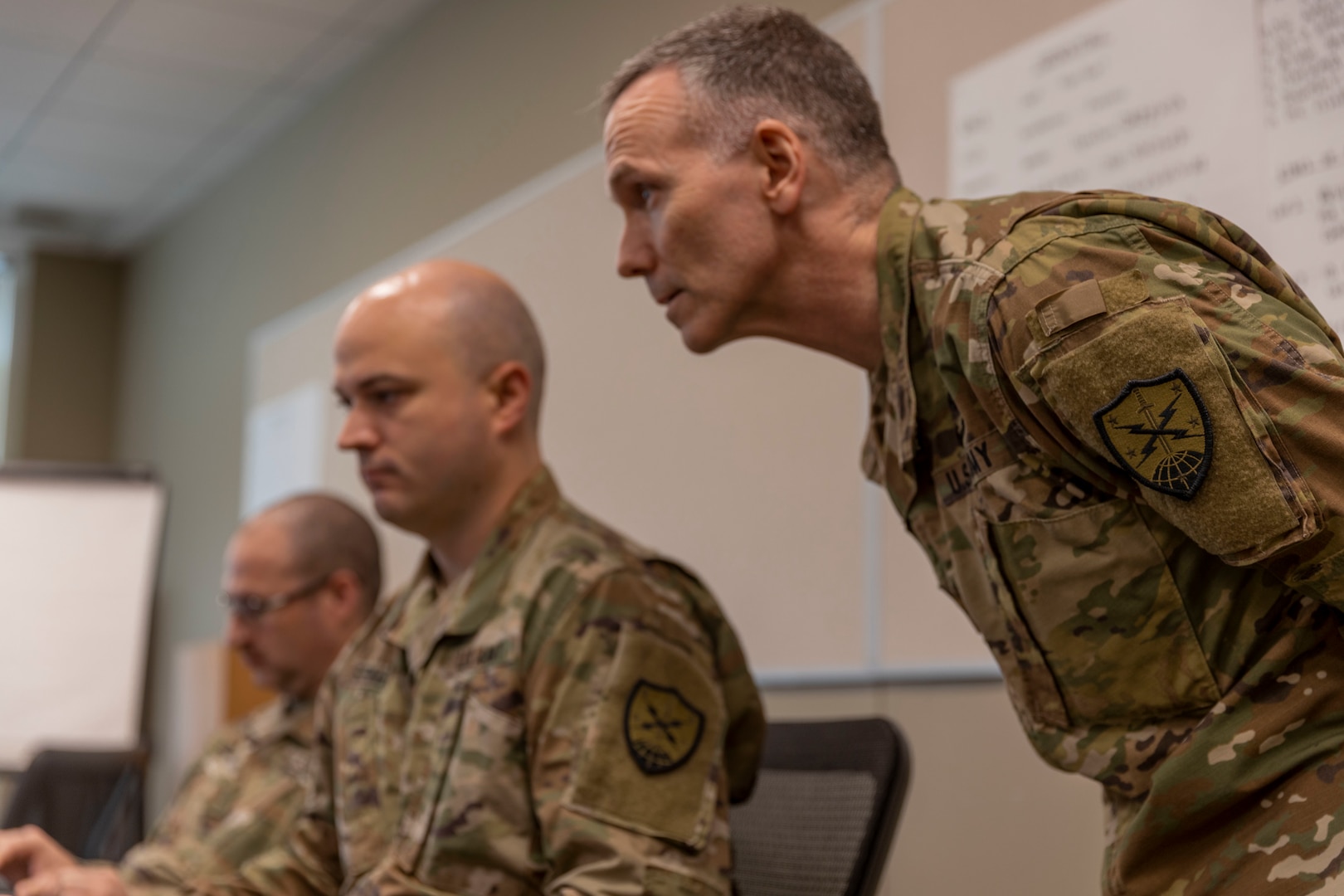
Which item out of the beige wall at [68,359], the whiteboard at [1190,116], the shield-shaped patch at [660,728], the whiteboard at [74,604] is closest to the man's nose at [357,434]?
the shield-shaped patch at [660,728]

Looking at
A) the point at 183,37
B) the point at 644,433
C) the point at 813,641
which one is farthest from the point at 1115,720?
the point at 183,37

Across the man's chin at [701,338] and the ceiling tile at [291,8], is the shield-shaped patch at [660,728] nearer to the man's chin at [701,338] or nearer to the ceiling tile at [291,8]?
the man's chin at [701,338]

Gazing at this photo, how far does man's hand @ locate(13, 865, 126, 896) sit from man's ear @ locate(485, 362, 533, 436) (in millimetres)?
750

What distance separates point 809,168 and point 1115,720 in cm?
54

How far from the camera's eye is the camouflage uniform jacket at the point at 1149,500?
91cm

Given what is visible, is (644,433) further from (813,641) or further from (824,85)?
(824,85)

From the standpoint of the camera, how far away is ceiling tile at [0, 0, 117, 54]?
382 centimetres

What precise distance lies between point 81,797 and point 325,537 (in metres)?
0.91

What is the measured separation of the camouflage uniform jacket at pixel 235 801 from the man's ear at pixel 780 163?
1.44m

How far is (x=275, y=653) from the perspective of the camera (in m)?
2.52

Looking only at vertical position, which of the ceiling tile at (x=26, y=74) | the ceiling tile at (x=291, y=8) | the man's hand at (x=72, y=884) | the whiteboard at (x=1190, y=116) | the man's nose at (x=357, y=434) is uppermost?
the ceiling tile at (x=291, y=8)

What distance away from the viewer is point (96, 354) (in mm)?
6027

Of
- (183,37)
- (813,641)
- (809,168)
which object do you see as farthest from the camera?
(183,37)

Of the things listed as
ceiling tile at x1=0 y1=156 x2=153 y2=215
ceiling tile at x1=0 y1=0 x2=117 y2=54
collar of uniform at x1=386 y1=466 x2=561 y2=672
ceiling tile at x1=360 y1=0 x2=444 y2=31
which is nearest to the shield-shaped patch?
collar of uniform at x1=386 y1=466 x2=561 y2=672
